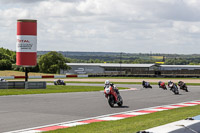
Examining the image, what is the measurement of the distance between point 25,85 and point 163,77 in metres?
49.5

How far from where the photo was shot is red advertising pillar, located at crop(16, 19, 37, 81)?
40.3 meters

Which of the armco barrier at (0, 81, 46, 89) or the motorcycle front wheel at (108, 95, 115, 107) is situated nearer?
the motorcycle front wheel at (108, 95, 115, 107)

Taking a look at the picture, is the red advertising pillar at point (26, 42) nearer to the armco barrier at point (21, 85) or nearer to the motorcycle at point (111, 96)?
the armco barrier at point (21, 85)

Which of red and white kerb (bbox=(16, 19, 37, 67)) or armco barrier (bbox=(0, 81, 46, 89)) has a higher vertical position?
red and white kerb (bbox=(16, 19, 37, 67))

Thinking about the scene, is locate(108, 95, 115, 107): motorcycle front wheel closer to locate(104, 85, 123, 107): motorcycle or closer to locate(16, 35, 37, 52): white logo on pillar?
locate(104, 85, 123, 107): motorcycle

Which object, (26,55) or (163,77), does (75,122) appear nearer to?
(26,55)

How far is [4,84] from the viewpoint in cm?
3781

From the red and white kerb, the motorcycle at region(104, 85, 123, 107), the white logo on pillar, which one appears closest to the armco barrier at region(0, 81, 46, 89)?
the red and white kerb

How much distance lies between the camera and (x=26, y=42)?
4066cm

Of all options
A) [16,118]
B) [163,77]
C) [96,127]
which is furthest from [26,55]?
[163,77]

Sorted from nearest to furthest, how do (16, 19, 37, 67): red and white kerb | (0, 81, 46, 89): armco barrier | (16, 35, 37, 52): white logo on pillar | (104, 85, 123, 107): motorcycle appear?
(104, 85, 123, 107): motorcycle
(0, 81, 46, 89): armco barrier
(16, 19, 37, 67): red and white kerb
(16, 35, 37, 52): white logo on pillar

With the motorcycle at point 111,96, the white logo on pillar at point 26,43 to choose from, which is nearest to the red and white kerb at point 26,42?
the white logo on pillar at point 26,43

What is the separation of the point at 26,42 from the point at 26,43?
133mm

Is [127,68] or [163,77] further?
[127,68]
